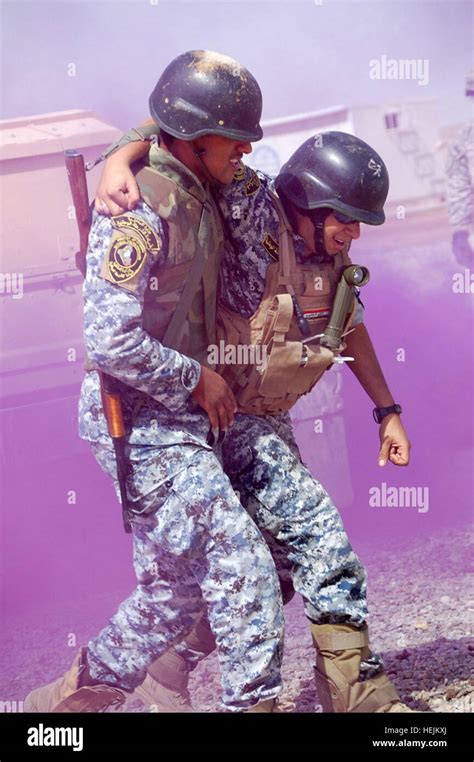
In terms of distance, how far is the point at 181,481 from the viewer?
2.81 meters

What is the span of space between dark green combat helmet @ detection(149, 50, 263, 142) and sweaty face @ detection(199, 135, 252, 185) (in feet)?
0.17

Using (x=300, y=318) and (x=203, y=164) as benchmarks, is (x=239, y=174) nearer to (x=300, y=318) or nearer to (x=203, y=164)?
(x=203, y=164)

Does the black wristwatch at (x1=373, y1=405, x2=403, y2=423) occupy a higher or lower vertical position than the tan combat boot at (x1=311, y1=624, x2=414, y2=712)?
higher

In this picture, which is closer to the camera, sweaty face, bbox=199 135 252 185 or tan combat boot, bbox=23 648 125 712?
sweaty face, bbox=199 135 252 185

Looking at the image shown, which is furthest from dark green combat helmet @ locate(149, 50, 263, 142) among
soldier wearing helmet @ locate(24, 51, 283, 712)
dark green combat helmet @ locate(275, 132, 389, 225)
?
dark green combat helmet @ locate(275, 132, 389, 225)

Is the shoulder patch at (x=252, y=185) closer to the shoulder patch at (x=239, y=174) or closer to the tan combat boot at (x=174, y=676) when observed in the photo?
the shoulder patch at (x=239, y=174)

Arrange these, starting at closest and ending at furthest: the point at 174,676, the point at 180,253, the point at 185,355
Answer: the point at 180,253 → the point at 185,355 → the point at 174,676

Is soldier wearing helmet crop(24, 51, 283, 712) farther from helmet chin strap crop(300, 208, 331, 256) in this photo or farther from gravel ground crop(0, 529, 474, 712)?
gravel ground crop(0, 529, 474, 712)

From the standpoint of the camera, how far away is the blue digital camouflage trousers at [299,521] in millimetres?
2904

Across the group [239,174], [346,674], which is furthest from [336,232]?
[346,674]

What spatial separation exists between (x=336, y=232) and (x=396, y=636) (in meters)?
1.72

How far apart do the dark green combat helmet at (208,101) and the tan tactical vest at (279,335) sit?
33 centimetres

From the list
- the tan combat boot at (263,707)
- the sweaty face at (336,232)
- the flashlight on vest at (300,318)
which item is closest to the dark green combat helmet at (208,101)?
the sweaty face at (336,232)

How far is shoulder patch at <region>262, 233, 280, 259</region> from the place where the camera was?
2967 mm
